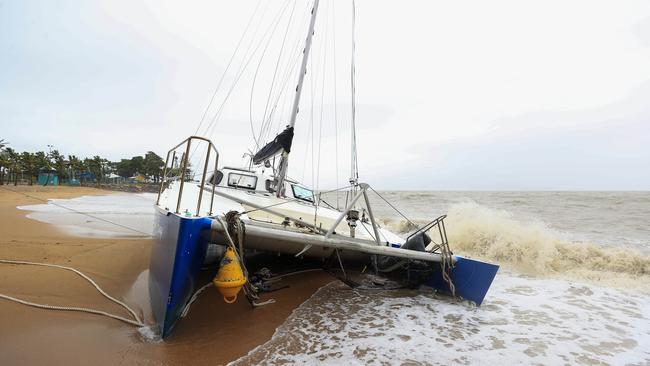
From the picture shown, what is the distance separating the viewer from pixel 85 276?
459 centimetres

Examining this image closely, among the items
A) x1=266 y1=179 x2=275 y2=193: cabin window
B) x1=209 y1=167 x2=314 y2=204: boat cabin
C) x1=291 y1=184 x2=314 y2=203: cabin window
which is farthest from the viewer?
x1=291 y1=184 x2=314 y2=203: cabin window

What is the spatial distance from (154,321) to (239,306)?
1053 millimetres

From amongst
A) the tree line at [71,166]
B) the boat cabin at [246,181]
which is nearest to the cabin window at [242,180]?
the boat cabin at [246,181]

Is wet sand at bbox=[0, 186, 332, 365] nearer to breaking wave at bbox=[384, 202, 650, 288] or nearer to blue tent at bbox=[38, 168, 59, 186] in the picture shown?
breaking wave at bbox=[384, 202, 650, 288]

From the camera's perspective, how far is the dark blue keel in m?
4.67

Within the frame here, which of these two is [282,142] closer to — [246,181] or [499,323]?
[246,181]

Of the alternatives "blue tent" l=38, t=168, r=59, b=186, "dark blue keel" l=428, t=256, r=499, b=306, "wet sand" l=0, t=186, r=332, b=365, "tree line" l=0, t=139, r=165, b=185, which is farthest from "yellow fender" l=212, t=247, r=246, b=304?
"blue tent" l=38, t=168, r=59, b=186

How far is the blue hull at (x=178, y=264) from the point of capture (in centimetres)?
316

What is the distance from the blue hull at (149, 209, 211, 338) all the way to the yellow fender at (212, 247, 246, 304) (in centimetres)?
35

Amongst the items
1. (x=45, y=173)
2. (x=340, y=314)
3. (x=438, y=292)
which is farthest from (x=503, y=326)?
(x=45, y=173)

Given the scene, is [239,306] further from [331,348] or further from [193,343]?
[331,348]

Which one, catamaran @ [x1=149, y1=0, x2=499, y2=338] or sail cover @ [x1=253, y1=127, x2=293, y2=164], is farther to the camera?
sail cover @ [x1=253, y1=127, x2=293, y2=164]

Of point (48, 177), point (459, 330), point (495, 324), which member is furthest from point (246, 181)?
point (48, 177)

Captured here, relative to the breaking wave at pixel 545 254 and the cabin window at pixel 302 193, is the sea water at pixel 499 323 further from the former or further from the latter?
the cabin window at pixel 302 193
